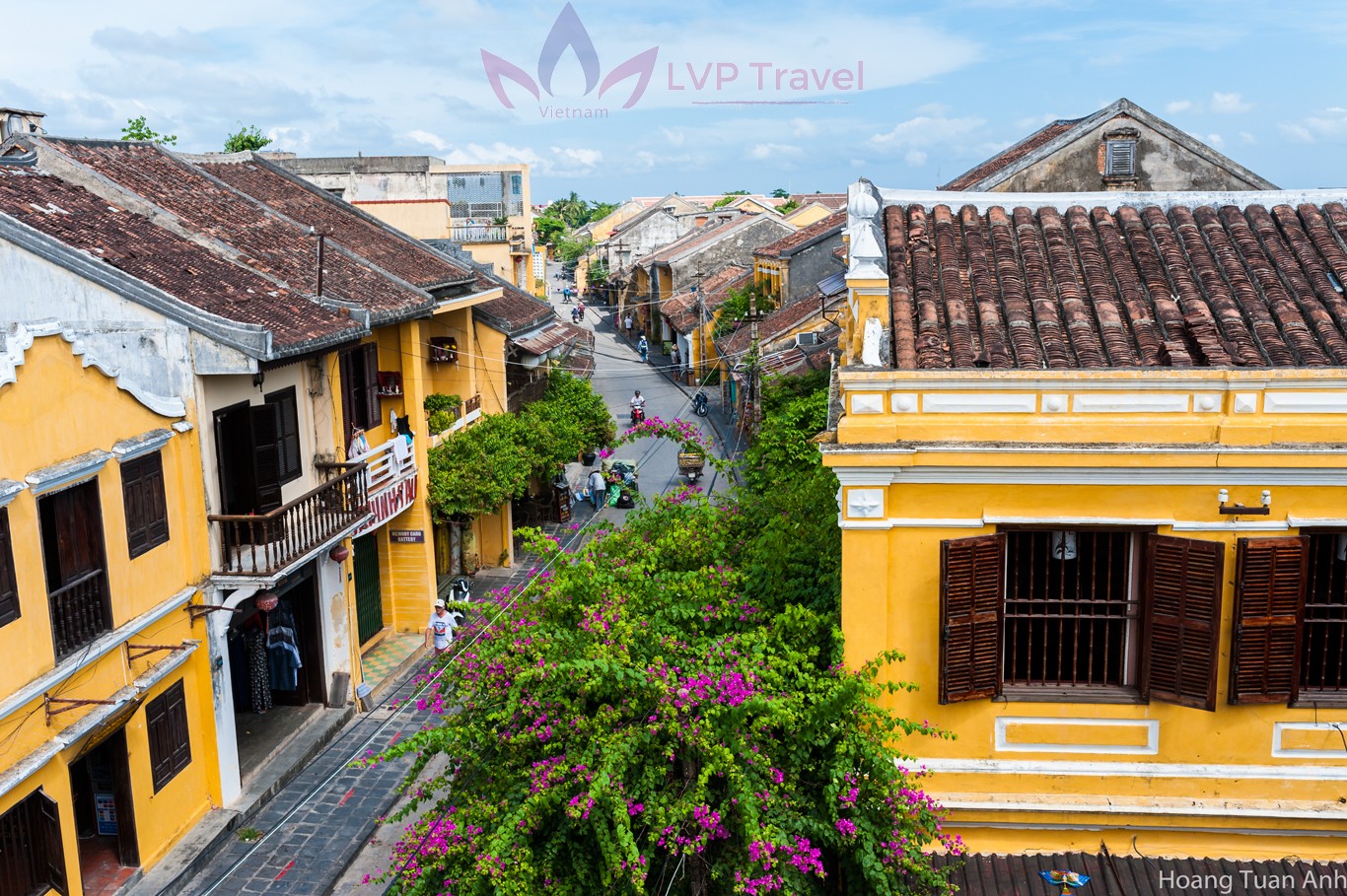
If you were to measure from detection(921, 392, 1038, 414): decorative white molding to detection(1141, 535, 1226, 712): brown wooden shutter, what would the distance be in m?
1.59

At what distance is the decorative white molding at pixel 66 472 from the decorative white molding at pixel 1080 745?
421 inches


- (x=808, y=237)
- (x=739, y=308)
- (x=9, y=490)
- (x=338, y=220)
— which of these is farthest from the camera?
(x=739, y=308)

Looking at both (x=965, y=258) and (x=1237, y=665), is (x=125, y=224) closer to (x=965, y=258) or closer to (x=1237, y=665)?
(x=965, y=258)

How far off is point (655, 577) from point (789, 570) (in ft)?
4.57

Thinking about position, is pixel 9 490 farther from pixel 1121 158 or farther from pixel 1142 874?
pixel 1121 158

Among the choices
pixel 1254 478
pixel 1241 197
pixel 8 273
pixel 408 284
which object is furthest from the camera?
pixel 408 284

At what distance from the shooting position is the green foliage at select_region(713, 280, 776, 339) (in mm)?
46062

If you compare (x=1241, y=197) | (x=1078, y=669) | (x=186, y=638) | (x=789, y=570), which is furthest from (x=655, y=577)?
(x=186, y=638)

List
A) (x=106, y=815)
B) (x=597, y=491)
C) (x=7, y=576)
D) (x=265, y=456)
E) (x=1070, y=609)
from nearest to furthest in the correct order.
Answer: (x=1070, y=609)
(x=7, y=576)
(x=106, y=815)
(x=265, y=456)
(x=597, y=491)

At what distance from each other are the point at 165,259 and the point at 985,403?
13.9 meters

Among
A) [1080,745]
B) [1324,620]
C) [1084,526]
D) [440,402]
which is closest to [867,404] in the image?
[1084,526]

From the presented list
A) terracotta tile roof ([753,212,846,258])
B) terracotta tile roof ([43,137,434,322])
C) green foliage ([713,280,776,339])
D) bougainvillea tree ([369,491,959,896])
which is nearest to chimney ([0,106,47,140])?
terracotta tile roof ([43,137,434,322])

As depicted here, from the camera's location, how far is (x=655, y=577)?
10844 mm

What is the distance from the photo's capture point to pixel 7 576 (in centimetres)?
1197
